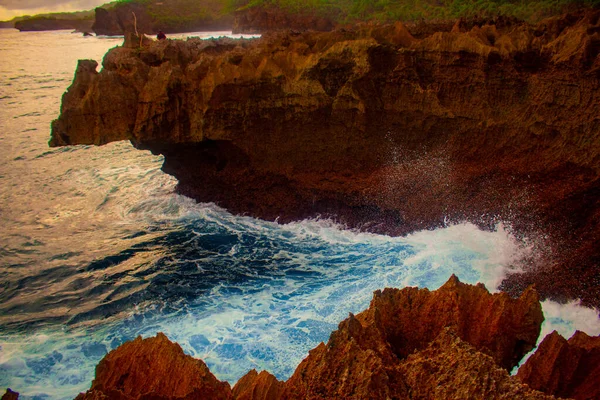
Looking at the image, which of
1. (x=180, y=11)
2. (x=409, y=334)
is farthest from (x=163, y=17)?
(x=409, y=334)

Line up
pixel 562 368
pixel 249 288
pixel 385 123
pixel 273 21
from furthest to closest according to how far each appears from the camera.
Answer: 1. pixel 273 21
2. pixel 385 123
3. pixel 249 288
4. pixel 562 368

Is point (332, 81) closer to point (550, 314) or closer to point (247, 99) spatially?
point (247, 99)

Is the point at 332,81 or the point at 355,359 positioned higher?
the point at 332,81

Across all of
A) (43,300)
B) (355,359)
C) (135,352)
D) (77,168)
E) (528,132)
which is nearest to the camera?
(355,359)

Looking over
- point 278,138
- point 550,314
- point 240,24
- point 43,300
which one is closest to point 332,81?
point 278,138

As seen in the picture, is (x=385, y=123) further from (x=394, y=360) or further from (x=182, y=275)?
(x=394, y=360)

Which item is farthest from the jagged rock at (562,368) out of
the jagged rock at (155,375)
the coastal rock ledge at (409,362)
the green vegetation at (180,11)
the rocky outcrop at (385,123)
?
the green vegetation at (180,11)
